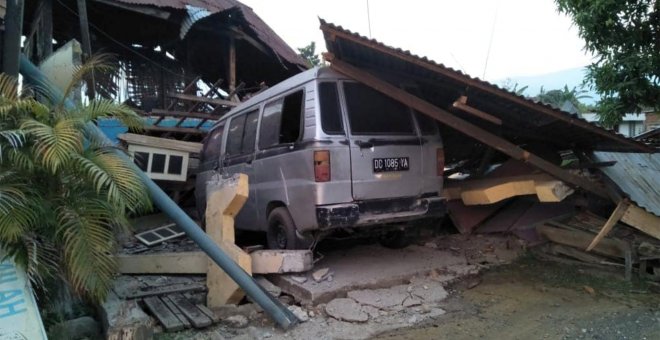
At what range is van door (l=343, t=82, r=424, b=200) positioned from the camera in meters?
4.84

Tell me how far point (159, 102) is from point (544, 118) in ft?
32.2

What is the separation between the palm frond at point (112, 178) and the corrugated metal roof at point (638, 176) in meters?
4.74

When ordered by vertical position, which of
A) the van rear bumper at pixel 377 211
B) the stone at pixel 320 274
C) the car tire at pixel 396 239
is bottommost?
the stone at pixel 320 274

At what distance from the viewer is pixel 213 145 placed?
7.49 meters

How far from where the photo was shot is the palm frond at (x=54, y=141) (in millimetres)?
3545

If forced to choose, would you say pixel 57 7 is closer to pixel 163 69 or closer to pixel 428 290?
pixel 163 69

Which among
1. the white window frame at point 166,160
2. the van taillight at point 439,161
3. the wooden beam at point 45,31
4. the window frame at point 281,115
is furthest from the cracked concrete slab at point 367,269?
the wooden beam at point 45,31

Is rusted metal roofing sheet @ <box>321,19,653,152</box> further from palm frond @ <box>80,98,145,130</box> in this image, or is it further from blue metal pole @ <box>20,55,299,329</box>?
blue metal pole @ <box>20,55,299,329</box>

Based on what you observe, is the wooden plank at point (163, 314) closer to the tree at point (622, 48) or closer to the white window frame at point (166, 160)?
the white window frame at point (166, 160)

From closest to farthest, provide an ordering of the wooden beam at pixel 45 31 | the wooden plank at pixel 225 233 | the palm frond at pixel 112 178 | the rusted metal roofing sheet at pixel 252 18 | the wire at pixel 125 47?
the palm frond at pixel 112 178
the wooden plank at pixel 225 233
the wooden beam at pixel 45 31
the rusted metal roofing sheet at pixel 252 18
the wire at pixel 125 47

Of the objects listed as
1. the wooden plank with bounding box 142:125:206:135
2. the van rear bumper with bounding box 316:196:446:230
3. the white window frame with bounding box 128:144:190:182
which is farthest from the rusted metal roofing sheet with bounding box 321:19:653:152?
the wooden plank with bounding box 142:125:206:135

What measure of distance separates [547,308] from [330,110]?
9.15ft

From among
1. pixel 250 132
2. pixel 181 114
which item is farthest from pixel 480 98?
pixel 181 114

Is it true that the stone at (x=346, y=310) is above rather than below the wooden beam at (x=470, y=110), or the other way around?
below
